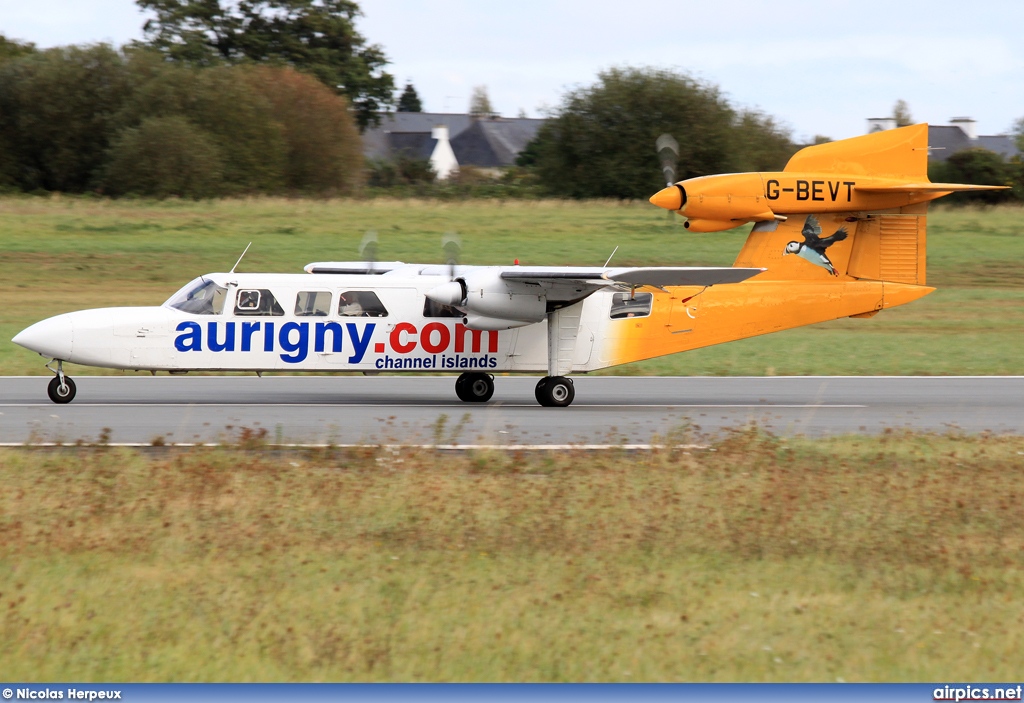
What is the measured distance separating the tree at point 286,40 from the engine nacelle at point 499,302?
2003 inches

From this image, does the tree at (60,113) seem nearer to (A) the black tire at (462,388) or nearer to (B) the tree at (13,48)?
(B) the tree at (13,48)

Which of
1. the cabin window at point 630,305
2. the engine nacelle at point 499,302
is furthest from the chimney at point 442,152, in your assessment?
the engine nacelle at point 499,302

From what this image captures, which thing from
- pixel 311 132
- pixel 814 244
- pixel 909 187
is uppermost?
pixel 311 132

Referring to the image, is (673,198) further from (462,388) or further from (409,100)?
(409,100)

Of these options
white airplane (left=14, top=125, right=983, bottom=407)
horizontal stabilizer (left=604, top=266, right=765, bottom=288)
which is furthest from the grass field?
horizontal stabilizer (left=604, top=266, right=765, bottom=288)

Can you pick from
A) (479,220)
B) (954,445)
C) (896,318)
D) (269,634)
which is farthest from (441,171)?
(269,634)

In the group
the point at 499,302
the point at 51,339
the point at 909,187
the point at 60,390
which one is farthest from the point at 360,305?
the point at 909,187

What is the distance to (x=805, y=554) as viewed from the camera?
8203 millimetres

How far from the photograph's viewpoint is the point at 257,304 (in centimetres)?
1570

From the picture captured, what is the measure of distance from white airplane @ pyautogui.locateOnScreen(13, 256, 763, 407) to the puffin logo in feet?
8.35

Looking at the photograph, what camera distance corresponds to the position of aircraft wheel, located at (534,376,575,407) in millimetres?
16547

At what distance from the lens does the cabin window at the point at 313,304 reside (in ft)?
51.9

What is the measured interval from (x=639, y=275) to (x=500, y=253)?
23.1m

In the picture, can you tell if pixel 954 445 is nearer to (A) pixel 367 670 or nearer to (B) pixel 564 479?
(B) pixel 564 479
